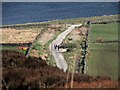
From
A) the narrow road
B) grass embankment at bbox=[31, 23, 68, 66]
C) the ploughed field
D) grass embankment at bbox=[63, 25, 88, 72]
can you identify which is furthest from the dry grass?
the ploughed field

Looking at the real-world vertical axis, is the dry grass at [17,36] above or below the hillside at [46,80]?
above

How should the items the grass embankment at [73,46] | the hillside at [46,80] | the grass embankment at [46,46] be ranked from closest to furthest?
the hillside at [46,80]
the grass embankment at [73,46]
the grass embankment at [46,46]

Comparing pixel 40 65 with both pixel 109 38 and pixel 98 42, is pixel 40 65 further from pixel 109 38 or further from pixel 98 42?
pixel 109 38

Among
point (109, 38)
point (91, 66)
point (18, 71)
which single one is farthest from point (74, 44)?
point (18, 71)

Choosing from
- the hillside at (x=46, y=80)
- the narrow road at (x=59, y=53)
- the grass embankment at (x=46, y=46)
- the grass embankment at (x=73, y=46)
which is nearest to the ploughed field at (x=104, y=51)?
the grass embankment at (x=73, y=46)

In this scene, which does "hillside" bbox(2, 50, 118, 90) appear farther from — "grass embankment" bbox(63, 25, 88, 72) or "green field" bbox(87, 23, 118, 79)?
"grass embankment" bbox(63, 25, 88, 72)

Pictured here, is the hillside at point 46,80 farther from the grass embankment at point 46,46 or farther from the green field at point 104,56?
the grass embankment at point 46,46

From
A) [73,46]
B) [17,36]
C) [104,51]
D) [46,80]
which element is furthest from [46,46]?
[46,80]

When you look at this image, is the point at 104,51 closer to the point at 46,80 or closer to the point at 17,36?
the point at 17,36
